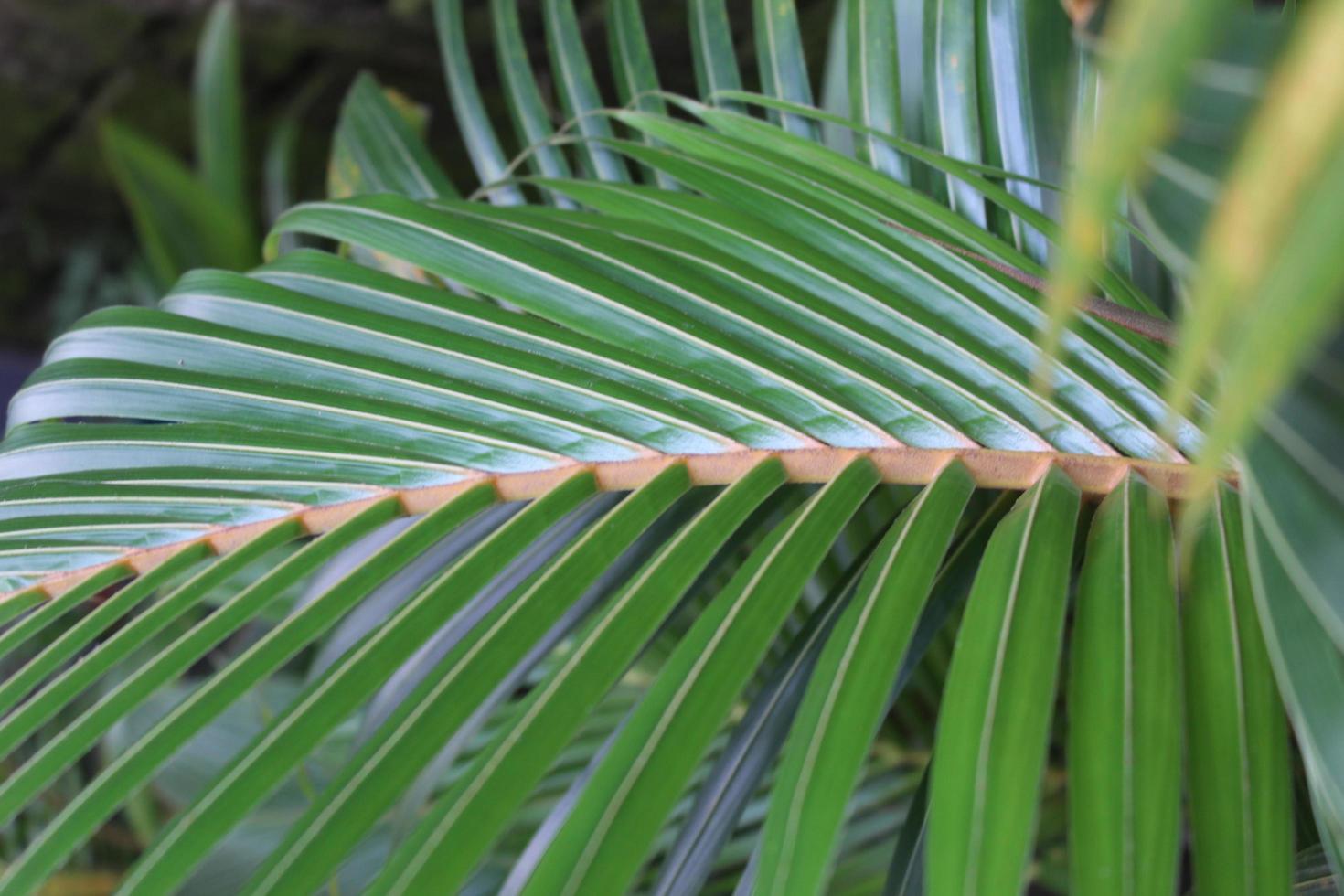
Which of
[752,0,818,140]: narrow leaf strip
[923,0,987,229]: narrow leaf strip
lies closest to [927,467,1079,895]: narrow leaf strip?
[923,0,987,229]: narrow leaf strip

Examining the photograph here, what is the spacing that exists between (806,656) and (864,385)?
13cm

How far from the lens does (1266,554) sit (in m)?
0.29

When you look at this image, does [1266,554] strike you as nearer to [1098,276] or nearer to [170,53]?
[1098,276]

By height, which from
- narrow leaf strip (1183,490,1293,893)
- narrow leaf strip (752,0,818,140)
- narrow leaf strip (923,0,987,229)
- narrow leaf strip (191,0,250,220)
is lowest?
narrow leaf strip (1183,490,1293,893)

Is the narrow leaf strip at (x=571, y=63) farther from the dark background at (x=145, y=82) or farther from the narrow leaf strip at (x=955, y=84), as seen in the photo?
the dark background at (x=145, y=82)

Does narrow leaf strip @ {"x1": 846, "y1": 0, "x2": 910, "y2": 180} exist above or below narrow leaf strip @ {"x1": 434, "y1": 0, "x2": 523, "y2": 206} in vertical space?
below

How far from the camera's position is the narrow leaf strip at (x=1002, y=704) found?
0.28 m

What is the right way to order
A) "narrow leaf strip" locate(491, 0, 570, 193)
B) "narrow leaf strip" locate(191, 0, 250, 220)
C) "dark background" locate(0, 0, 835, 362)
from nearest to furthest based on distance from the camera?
"narrow leaf strip" locate(491, 0, 570, 193)
"narrow leaf strip" locate(191, 0, 250, 220)
"dark background" locate(0, 0, 835, 362)

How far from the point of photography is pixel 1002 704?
0.32 metres

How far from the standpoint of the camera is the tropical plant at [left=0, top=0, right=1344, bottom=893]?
0.30 meters

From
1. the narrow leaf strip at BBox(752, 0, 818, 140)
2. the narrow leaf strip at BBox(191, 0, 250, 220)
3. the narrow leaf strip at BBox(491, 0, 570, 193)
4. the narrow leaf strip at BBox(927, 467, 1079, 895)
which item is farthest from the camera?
the narrow leaf strip at BBox(191, 0, 250, 220)

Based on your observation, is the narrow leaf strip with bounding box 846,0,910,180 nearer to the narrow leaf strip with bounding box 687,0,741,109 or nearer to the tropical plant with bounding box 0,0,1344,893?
the tropical plant with bounding box 0,0,1344,893

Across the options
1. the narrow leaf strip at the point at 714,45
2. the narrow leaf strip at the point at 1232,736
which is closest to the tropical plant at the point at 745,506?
the narrow leaf strip at the point at 1232,736

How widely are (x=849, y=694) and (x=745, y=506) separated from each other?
0.11m
